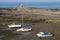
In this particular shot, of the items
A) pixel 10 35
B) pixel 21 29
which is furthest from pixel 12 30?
pixel 10 35

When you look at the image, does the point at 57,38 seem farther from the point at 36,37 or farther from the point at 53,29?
the point at 53,29

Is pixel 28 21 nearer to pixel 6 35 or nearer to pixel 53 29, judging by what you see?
pixel 53 29

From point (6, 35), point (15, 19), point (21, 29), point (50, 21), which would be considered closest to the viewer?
point (6, 35)

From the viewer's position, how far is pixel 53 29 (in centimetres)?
6812

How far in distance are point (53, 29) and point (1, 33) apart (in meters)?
14.6

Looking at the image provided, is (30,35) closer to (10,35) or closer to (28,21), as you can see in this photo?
(10,35)

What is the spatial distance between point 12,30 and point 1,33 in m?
5.04

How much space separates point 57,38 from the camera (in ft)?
184

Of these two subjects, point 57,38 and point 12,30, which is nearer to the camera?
point 57,38

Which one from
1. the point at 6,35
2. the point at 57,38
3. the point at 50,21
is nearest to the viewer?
the point at 57,38

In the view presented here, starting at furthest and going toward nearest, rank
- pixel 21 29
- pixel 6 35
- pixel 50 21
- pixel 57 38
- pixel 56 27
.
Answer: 1. pixel 50 21
2. pixel 56 27
3. pixel 21 29
4. pixel 6 35
5. pixel 57 38

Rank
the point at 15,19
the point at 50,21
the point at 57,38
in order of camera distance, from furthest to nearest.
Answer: the point at 15,19, the point at 50,21, the point at 57,38

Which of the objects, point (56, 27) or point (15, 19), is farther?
point (15, 19)

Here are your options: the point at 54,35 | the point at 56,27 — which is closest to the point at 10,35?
the point at 54,35
